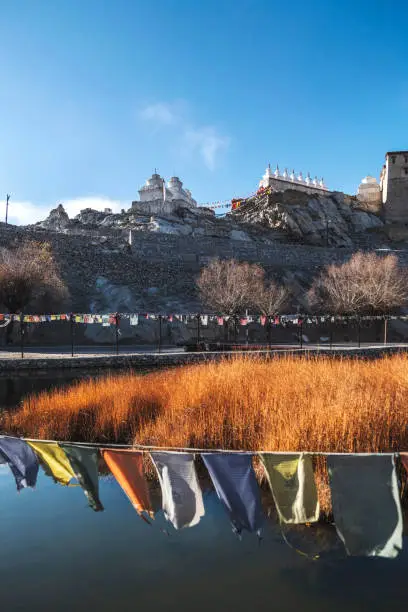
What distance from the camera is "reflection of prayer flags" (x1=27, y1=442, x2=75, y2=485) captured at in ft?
20.1

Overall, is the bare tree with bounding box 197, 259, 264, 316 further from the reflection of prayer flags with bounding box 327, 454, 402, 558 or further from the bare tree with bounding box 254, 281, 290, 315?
the reflection of prayer flags with bounding box 327, 454, 402, 558

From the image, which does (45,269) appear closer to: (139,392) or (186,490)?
(139,392)

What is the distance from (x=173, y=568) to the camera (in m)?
6.20

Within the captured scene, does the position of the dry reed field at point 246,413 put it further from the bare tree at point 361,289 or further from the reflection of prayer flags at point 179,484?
the bare tree at point 361,289

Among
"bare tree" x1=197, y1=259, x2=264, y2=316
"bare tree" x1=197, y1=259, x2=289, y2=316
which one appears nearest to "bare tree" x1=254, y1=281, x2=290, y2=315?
"bare tree" x1=197, y1=259, x2=289, y2=316

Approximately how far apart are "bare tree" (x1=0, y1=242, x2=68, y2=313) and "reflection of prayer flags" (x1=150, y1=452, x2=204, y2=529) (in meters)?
29.9

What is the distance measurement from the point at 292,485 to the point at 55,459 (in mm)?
2945

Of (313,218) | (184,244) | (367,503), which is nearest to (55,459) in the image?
(367,503)

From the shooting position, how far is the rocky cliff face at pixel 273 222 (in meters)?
69.5

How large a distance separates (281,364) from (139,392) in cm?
497

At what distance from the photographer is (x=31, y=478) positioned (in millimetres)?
6676

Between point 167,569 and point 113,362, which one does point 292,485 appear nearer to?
point 167,569

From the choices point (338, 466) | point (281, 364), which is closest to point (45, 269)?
point (281, 364)

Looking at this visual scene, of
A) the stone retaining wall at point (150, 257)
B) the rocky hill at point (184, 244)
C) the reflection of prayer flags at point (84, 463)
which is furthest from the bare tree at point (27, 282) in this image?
the reflection of prayer flags at point (84, 463)
